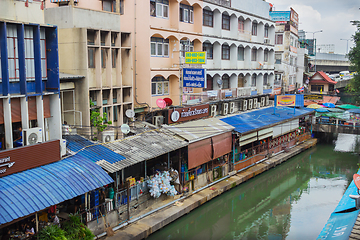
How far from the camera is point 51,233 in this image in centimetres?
1123

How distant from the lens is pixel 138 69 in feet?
67.9

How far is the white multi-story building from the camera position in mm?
26406

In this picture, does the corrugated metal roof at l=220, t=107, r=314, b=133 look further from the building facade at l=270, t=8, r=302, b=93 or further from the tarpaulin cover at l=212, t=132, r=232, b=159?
the building facade at l=270, t=8, r=302, b=93

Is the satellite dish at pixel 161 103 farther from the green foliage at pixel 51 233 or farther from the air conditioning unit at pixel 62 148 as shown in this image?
the green foliage at pixel 51 233

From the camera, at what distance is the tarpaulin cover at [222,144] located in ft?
68.3

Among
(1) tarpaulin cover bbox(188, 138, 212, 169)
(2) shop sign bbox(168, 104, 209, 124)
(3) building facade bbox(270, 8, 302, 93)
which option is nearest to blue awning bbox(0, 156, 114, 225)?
(1) tarpaulin cover bbox(188, 138, 212, 169)

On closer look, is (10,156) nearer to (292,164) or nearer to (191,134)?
(191,134)

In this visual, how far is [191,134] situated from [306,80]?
39550 mm

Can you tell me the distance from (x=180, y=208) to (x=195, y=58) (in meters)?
9.22

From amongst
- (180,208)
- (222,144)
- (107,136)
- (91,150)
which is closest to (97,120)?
(107,136)

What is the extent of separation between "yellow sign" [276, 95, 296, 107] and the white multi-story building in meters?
3.31

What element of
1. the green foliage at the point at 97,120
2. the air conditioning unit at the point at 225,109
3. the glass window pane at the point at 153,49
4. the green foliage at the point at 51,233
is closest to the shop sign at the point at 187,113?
the air conditioning unit at the point at 225,109

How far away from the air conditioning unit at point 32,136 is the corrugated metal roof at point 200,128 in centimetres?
806

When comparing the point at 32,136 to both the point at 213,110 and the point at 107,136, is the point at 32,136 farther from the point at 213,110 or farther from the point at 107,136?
the point at 213,110
